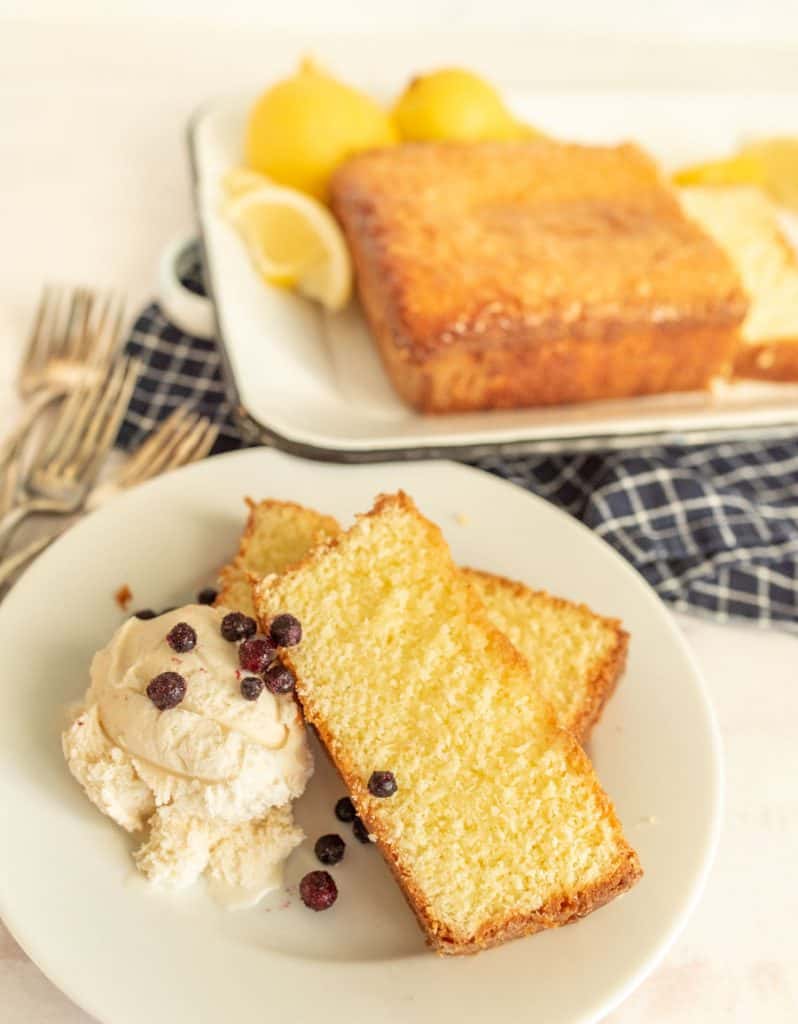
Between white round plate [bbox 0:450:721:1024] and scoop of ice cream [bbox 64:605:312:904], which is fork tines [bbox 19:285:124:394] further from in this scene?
scoop of ice cream [bbox 64:605:312:904]

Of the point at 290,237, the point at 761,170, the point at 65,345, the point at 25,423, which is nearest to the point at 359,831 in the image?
the point at 25,423

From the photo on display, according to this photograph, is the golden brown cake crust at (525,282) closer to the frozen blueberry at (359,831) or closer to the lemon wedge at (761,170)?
the lemon wedge at (761,170)

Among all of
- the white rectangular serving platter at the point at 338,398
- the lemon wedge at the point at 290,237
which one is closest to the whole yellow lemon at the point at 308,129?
the lemon wedge at the point at 290,237

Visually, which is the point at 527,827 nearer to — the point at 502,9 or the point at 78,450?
the point at 78,450

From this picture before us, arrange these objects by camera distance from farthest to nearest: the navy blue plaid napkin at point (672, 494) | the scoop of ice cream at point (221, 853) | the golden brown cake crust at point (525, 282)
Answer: the golden brown cake crust at point (525, 282), the navy blue plaid napkin at point (672, 494), the scoop of ice cream at point (221, 853)

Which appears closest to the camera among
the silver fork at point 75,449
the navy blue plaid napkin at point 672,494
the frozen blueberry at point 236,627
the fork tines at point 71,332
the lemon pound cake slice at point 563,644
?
the frozen blueberry at point 236,627

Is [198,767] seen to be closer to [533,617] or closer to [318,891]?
[318,891]

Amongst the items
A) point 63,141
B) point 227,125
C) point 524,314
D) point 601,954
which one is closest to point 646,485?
point 524,314
